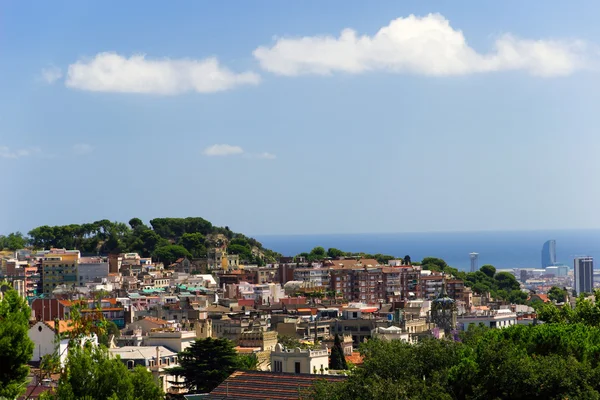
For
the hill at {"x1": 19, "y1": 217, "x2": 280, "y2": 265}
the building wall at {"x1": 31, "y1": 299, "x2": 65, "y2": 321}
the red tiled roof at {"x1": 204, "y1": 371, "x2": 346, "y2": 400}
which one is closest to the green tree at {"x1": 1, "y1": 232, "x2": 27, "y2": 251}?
the hill at {"x1": 19, "y1": 217, "x2": 280, "y2": 265}

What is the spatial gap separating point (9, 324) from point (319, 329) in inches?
1976

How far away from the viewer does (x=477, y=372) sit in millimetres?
26547

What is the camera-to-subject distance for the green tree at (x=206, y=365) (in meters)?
44.3

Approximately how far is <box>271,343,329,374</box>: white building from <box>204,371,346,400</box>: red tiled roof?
1069cm

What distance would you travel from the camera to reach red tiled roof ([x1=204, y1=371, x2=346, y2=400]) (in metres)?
33.3

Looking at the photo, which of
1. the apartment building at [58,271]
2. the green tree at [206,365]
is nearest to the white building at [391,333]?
the green tree at [206,365]

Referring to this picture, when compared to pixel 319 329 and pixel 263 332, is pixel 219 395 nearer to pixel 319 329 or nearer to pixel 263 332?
pixel 263 332

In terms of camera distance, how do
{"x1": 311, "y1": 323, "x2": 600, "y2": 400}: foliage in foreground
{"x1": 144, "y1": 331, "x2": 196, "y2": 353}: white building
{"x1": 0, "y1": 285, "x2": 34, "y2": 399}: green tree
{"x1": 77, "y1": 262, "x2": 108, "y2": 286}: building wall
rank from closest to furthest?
{"x1": 0, "y1": 285, "x2": 34, "y2": 399}: green tree
{"x1": 311, "y1": 323, "x2": 600, "y2": 400}: foliage in foreground
{"x1": 144, "y1": 331, "x2": 196, "y2": 353}: white building
{"x1": 77, "y1": 262, "x2": 108, "y2": 286}: building wall

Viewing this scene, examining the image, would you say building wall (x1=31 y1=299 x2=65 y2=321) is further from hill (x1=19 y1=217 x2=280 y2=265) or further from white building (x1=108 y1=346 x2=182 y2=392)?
hill (x1=19 y1=217 x2=280 y2=265)

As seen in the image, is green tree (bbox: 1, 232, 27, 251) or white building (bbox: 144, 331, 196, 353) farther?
green tree (bbox: 1, 232, 27, 251)

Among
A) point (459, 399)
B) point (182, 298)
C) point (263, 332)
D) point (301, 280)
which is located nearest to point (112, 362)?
point (459, 399)

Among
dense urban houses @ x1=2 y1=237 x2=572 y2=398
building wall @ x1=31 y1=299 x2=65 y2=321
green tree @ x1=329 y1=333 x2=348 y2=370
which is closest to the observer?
green tree @ x1=329 y1=333 x2=348 y2=370

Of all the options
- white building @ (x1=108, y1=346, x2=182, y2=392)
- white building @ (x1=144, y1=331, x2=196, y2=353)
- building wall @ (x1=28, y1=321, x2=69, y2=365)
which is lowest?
white building @ (x1=108, y1=346, x2=182, y2=392)

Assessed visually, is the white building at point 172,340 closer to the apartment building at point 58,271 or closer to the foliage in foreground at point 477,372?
the foliage in foreground at point 477,372
